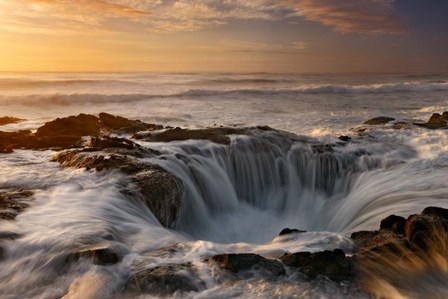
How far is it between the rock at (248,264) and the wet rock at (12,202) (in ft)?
9.84

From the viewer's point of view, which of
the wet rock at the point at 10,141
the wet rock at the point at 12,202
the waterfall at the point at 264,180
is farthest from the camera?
the wet rock at the point at 10,141

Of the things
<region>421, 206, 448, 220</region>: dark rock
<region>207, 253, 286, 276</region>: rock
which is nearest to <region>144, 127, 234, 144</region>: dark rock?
<region>421, 206, 448, 220</region>: dark rock

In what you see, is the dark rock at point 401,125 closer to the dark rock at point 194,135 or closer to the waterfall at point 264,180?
the waterfall at point 264,180

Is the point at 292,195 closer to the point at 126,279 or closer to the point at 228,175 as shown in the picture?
the point at 228,175

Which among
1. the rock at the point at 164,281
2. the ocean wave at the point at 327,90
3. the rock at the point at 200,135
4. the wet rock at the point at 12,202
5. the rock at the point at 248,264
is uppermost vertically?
the rock at the point at 200,135

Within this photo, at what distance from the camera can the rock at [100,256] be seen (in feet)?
14.7

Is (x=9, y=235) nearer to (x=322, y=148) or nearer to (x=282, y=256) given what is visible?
(x=282, y=256)

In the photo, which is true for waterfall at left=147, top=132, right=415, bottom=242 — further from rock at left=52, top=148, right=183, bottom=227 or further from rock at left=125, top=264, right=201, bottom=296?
rock at left=125, top=264, right=201, bottom=296

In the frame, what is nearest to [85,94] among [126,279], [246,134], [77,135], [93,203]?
[77,135]

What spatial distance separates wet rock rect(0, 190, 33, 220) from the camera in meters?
5.70

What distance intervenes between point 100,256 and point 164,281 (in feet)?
2.84

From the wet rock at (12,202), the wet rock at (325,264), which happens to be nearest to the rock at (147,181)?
the wet rock at (12,202)

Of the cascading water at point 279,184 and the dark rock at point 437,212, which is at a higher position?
the dark rock at point 437,212

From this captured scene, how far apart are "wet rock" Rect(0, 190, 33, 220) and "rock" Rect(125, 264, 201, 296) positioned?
2434 millimetres
